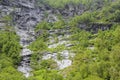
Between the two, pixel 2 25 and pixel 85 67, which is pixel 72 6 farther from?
pixel 85 67

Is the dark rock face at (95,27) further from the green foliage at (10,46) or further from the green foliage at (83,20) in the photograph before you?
the green foliage at (10,46)

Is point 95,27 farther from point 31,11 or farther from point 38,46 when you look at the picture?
point 31,11

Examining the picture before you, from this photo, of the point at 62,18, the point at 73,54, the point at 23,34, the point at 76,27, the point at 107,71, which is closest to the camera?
the point at 107,71

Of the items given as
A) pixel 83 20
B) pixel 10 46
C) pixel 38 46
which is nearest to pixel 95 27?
pixel 83 20

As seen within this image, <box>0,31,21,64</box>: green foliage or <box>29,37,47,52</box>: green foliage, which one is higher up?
<box>0,31,21,64</box>: green foliage

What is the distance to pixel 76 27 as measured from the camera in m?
134

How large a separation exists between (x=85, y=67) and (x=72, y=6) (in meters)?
97.1

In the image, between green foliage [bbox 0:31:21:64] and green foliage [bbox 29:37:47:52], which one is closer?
green foliage [bbox 0:31:21:64]

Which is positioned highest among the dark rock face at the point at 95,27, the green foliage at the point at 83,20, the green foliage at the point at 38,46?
the green foliage at the point at 83,20

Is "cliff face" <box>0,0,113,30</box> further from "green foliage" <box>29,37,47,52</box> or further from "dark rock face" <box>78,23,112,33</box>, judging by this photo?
"green foliage" <box>29,37,47,52</box>

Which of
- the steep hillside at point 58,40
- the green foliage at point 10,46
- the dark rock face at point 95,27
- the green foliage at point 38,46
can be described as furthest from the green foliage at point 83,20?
the green foliage at point 10,46


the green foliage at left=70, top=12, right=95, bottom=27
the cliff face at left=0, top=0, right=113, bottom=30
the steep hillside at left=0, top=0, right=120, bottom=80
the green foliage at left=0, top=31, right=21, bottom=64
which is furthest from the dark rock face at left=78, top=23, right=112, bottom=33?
the green foliage at left=0, top=31, right=21, bottom=64

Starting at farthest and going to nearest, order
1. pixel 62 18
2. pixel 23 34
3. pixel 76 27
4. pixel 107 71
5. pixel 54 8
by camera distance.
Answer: pixel 54 8 < pixel 62 18 < pixel 76 27 < pixel 23 34 < pixel 107 71

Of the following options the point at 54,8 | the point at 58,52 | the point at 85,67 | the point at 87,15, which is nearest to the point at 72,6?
the point at 54,8
